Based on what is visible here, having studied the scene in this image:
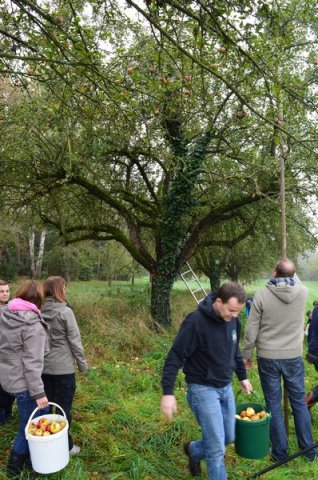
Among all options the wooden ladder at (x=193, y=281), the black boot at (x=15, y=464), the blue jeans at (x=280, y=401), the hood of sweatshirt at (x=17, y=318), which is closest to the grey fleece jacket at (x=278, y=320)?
the blue jeans at (x=280, y=401)

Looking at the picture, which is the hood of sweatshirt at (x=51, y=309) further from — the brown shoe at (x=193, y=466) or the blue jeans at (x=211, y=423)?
the brown shoe at (x=193, y=466)

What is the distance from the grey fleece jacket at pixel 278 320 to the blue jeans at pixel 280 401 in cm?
11

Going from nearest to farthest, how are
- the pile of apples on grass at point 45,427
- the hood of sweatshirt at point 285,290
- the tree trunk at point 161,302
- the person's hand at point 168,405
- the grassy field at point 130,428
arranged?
the person's hand at point 168,405 → the pile of apples on grass at point 45,427 → the grassy field at point 130,428 → the hood of sweatshirt at point 285,290 → the tree trunk at point 161,302

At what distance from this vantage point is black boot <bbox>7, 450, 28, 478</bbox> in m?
3.57

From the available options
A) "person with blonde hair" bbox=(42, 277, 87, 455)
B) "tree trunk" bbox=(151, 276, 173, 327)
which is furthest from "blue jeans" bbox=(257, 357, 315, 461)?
"tree trunk" bbox=(151, 276, 173, 327)

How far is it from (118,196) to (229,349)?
8.39m

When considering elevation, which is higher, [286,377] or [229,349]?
[229,349]

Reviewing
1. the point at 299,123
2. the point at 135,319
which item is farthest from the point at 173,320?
the point at 299,123

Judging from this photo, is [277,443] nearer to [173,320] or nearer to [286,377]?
[286,377]

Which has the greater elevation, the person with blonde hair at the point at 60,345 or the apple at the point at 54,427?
the person with blonde hair at the point at 60,345

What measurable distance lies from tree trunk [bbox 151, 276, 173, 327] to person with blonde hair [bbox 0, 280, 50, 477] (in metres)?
7.93

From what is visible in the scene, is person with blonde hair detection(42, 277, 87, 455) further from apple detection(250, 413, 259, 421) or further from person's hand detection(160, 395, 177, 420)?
apple detection(250, 413, 259, 421)

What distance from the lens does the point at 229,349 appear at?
3471 mm

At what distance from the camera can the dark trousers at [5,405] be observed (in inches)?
171
